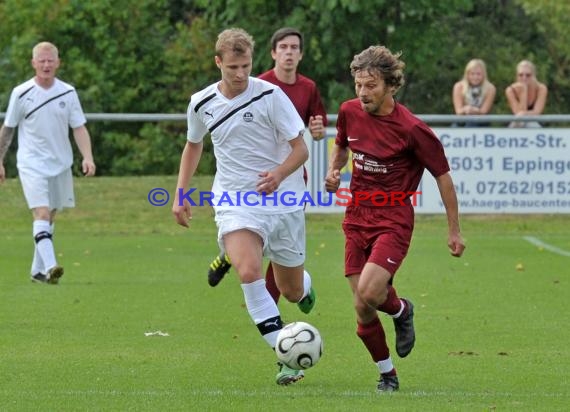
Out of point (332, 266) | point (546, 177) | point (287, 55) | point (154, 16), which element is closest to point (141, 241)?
point (332, 266)

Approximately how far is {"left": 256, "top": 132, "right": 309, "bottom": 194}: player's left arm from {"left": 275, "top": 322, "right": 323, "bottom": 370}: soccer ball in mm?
904

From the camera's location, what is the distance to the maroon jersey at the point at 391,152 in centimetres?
860

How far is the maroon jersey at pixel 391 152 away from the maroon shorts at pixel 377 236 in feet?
0.23

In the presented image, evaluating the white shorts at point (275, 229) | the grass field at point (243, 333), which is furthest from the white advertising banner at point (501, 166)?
the white shorts at point (275, 229)

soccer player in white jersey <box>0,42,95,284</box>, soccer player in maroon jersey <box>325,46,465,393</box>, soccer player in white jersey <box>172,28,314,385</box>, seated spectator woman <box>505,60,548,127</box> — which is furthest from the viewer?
seated spectator woman <box>505,60,548,127</box>

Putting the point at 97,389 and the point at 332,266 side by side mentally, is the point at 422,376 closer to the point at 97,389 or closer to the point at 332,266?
the point at 97,389

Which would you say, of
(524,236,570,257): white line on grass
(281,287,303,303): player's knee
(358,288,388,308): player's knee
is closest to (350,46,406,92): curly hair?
(358,288,388,308): player's knee

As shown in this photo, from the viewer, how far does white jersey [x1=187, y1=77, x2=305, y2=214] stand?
357 inches

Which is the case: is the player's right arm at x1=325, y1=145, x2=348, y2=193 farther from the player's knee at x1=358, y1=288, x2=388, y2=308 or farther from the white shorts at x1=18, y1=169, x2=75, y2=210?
the white shorts at x1=18, y1=169, x2=75, y2=210

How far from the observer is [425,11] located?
3059cm

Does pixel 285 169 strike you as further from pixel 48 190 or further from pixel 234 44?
pixel 48 190

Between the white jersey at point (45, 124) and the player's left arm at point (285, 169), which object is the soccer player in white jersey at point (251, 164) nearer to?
the player's left arm at point (285, 169)

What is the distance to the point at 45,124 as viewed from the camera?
14844 mm

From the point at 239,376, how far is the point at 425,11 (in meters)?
22.2
